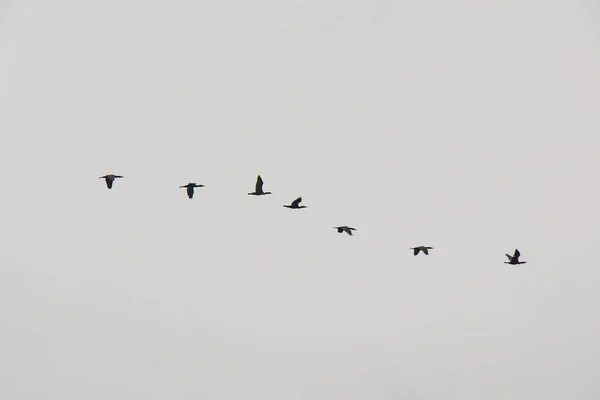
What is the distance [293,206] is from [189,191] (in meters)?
9.01

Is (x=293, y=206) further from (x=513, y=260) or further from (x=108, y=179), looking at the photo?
(x=513, y=260)

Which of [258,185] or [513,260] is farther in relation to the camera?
[513,260]

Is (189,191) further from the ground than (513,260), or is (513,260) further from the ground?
(189,191)

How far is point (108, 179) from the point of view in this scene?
61.6 metres

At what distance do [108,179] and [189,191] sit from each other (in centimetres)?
714

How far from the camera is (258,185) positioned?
2370 inches

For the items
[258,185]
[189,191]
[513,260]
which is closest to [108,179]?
[189,191]

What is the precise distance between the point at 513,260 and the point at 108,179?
3585 cm

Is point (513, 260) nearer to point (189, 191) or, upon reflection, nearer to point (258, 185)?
point (258, 185)

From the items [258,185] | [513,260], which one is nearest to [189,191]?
[258,185]

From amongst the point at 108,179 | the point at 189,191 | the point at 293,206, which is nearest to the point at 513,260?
the point at 293,206

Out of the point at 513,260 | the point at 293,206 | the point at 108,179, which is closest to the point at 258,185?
the point at 293,206

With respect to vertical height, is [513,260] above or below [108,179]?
below

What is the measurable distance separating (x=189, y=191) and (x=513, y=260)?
28.9 m
